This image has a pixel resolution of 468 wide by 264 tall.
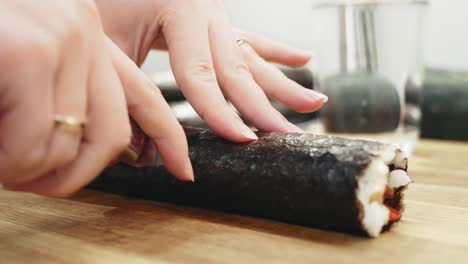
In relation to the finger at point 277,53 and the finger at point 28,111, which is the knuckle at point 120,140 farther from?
the finger at point 277,53

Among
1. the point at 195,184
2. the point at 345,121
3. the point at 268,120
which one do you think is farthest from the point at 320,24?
the point at 195,184

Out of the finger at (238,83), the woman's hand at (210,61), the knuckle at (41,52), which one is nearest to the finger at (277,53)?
the woman's hand at (210,61)

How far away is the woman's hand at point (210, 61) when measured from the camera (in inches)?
46.7

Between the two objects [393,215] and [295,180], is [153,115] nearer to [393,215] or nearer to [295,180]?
[295,180]

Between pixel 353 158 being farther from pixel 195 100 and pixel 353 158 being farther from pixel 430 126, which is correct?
pixel 430 126

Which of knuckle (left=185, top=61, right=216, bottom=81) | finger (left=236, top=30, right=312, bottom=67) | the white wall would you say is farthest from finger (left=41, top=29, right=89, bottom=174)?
the white wall

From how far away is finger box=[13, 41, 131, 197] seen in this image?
31.6 inches

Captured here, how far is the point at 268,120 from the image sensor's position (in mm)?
1243

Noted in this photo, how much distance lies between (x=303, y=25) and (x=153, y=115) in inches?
101

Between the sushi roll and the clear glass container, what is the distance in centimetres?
86

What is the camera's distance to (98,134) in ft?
2.67

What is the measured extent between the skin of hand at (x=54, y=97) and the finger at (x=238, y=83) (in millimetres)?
460

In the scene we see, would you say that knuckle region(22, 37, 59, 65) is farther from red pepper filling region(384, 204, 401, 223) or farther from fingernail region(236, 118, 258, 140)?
red pepper filling region(384, 204, 401, 223)

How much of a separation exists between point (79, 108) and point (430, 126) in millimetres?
1624
